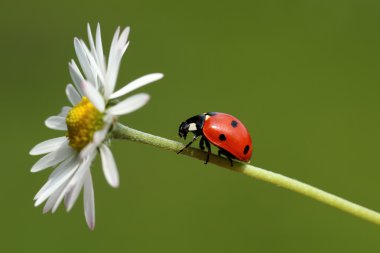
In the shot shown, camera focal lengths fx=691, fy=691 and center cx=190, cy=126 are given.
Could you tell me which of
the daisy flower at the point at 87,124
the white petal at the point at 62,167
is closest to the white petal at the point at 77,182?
the daisy flower at the point at 87,124

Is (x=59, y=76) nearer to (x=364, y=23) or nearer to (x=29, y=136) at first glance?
(x=29, y=136)

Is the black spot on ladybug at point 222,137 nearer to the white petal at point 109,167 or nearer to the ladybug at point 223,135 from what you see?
the ladybug at point 223,135

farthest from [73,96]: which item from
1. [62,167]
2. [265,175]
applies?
[265,175]

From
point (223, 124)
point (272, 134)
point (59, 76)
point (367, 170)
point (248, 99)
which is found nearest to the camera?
point (223, 124)

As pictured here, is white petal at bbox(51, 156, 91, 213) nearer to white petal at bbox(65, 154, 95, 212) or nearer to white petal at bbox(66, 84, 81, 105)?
white petal at bbox(65, 154, 95, 212)

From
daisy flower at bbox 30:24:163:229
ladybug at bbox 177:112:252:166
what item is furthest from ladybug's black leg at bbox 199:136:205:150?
daisy flower at bbox 30:24:163:229

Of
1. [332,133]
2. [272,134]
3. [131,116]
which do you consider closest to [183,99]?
[131,116]
